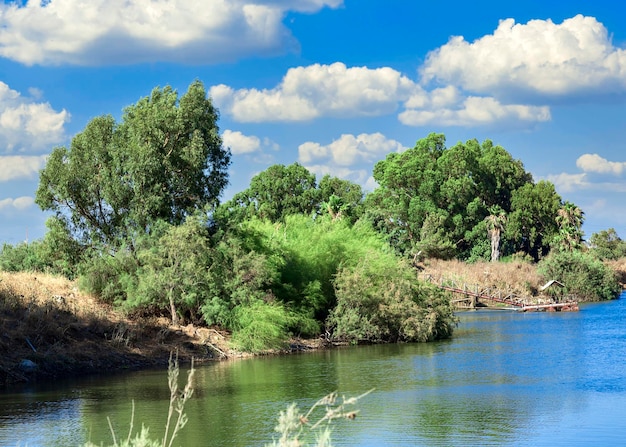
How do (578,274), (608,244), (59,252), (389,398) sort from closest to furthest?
1. (389,398)
2. (59,252)
3. (578,274)
4. (608,244)

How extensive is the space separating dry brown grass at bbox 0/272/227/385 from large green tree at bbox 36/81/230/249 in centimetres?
391

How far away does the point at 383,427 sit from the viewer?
2077 cm

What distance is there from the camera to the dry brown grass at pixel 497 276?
73125 millimetres

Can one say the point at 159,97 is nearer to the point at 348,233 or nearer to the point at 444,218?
the point at 348,233

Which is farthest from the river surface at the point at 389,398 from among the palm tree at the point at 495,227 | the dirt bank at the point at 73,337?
the palm tree at the point at 495,227

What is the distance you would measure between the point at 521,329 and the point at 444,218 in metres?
39.0

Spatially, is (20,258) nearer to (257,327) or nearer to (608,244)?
(257,327)

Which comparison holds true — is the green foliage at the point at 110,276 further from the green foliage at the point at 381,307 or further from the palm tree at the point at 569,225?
the palm tree at the point at 569,225

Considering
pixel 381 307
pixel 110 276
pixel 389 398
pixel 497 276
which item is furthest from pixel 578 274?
pixel 389 398

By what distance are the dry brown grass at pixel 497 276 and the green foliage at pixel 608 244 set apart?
3770 cm

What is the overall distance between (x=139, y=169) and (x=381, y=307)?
1332 cm

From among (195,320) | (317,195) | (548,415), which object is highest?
(317,195)

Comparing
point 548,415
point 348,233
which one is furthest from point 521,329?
point 548,415

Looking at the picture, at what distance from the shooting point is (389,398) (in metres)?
25.2
